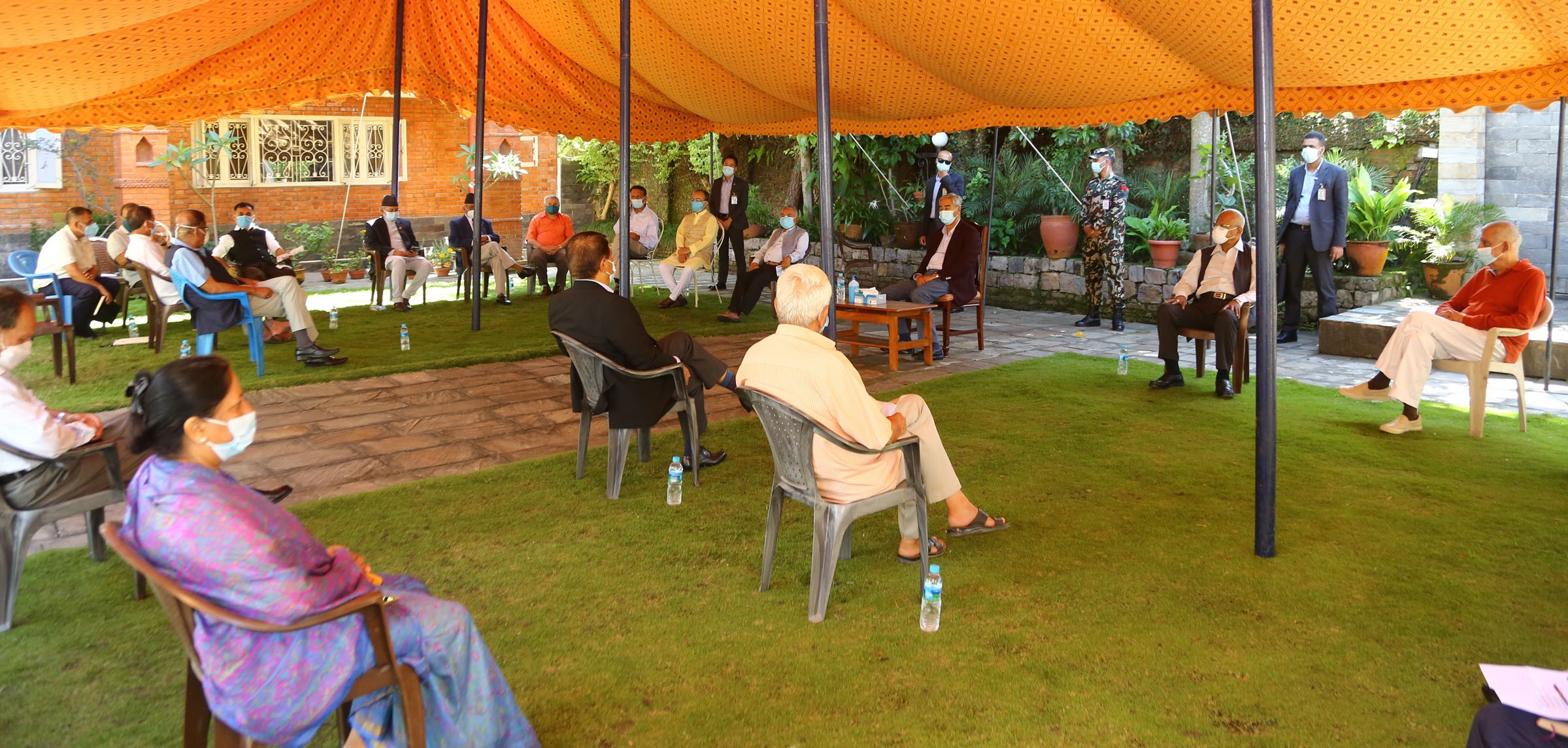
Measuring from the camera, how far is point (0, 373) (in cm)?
349

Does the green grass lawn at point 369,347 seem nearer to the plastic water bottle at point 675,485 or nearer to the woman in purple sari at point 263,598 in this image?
the plastic water bottle at point 675,485

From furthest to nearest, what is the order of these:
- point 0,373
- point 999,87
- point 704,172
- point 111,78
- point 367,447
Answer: point 704,172 → point 111,78 → point 999,87 → point 367,447 → point 0,373

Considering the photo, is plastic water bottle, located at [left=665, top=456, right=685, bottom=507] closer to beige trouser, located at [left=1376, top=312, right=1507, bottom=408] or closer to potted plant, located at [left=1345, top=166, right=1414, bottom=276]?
beige trouser, located at [left=1376, top=312, right=1507, bottom=408]

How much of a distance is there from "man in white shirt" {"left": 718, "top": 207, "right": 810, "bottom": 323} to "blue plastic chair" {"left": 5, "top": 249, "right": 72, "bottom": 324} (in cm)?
539

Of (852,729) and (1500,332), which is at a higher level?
(1500,332)

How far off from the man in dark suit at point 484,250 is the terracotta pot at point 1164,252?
6664 mm

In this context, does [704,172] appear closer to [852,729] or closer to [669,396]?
[669,396]

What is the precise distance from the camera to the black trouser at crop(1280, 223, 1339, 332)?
367 inches

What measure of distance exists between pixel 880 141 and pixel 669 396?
10.7 meters


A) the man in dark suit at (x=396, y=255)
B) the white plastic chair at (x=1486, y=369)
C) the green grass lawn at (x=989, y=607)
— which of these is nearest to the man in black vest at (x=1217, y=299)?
the white plastic chair at (x=1486, y=369)

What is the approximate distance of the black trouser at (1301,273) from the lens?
9.33 m

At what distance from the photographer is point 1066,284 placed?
12.1m

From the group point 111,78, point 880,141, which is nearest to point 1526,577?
point 111,78

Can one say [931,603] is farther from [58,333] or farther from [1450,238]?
[1450,238]
